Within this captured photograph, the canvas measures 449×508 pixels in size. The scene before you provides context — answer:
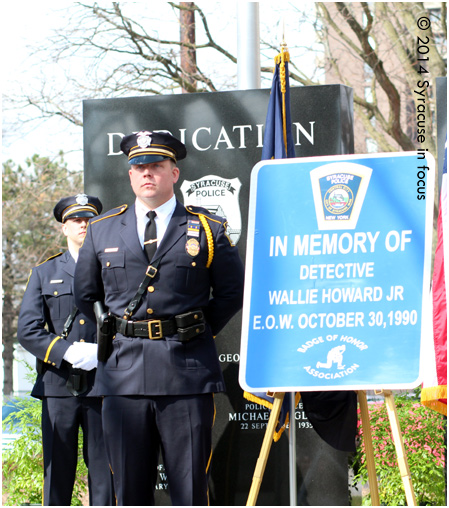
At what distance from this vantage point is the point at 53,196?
60.1 ft

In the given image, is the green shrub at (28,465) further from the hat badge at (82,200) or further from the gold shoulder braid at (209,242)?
the gold shoulder braid at (209,242)

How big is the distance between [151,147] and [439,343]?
5.57 ft

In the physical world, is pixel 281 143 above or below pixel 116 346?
above

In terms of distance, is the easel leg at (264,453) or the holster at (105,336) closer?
the easel leg at (264,453)

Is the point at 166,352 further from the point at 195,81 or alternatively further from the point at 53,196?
the point at 53,196

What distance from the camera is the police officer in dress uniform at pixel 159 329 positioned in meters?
4.01

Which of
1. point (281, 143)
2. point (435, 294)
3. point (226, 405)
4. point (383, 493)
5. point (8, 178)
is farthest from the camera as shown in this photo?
point (8, 178)

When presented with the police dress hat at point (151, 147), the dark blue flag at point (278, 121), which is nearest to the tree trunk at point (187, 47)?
the dark blue flag at point (278, 121)

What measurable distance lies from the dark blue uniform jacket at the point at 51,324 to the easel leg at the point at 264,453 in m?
1.23

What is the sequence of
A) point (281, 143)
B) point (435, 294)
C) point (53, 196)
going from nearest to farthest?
1. point (435, 294)
2. point (281, 143)
3. point (53, 196)

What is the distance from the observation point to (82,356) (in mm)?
4789

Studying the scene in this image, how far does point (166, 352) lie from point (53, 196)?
48.5ft

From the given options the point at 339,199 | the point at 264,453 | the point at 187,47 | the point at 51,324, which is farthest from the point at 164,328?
the point at 187,47

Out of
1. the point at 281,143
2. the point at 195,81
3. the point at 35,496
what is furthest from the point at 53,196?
the point at 281,143
